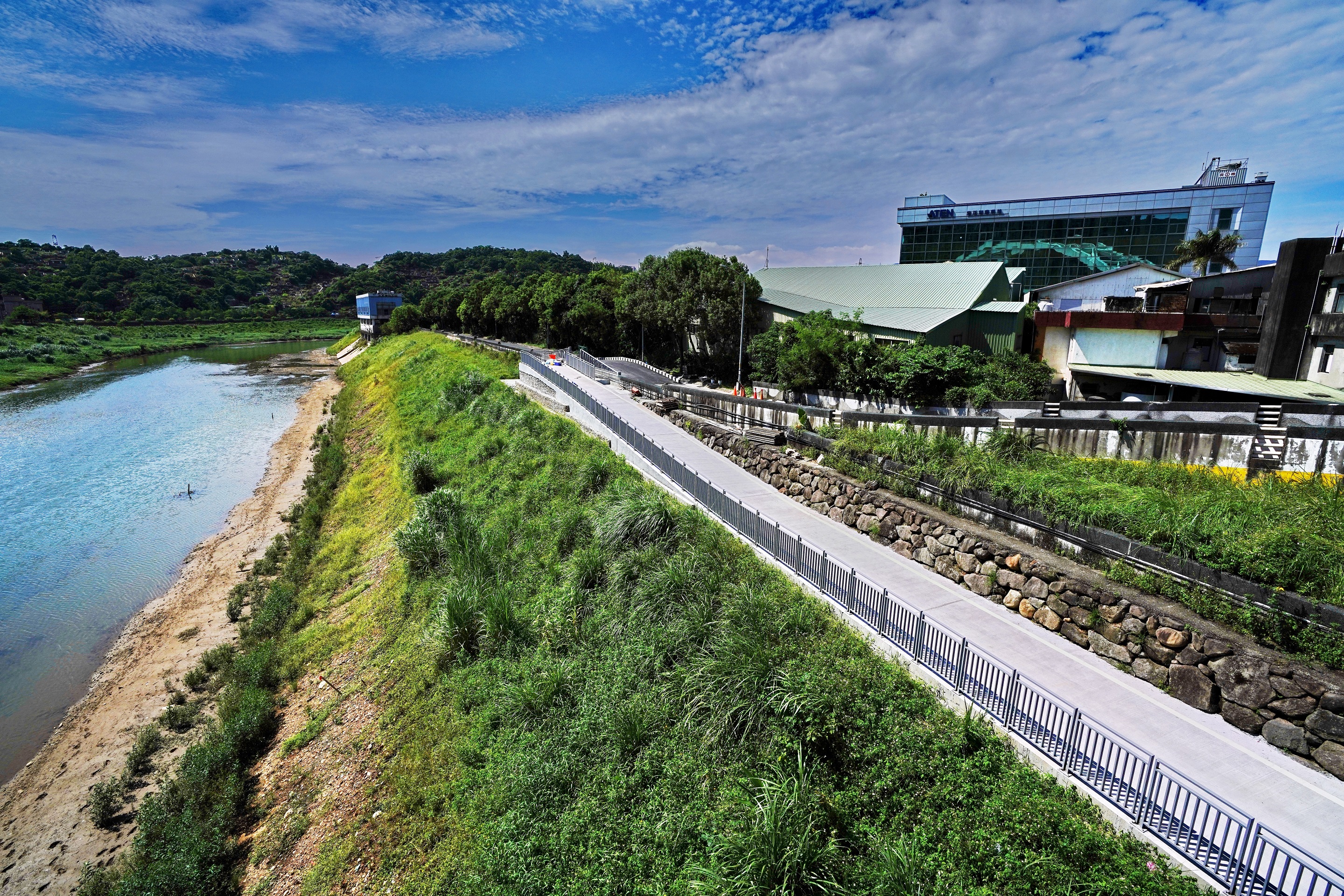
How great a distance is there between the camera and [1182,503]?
1012 cm

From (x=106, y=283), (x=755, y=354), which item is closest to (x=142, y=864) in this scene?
(x=755, y=354)

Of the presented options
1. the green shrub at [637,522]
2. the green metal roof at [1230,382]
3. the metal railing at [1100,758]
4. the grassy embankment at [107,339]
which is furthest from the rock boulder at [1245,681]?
the grassy embankment at [107,339]

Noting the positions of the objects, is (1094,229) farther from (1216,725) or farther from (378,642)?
(378,642)

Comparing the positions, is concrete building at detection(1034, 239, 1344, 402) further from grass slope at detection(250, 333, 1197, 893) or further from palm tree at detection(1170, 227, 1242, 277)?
grass slope at detection(250, 333, 1197, 893)

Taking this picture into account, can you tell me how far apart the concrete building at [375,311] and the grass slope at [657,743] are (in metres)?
83.2

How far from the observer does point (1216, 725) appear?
25.1 ft

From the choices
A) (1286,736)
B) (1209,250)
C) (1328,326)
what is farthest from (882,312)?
(1286,736)

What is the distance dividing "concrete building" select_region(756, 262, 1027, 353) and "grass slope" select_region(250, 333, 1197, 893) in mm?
23350

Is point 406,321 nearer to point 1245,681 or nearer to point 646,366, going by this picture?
point 646,366

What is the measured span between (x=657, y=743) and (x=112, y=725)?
16431 millimetres

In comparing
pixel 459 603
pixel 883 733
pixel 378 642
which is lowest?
pixel 378 642

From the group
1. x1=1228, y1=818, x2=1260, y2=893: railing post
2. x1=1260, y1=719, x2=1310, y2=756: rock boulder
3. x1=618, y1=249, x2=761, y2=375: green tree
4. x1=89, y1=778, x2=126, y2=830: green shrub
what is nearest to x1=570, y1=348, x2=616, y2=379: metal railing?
x1=618, y1=249, x2=761, y2=375: green tree

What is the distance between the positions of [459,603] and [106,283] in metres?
167

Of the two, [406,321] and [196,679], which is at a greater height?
[406,321]
